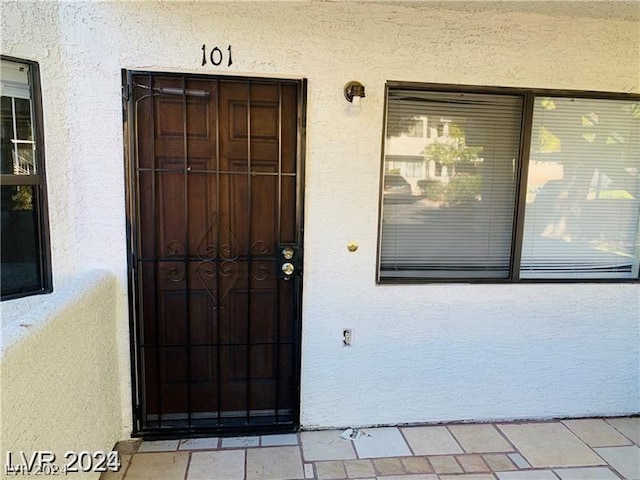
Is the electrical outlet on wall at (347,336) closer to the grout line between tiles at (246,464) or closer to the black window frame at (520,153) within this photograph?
the black window frame at (520,153)

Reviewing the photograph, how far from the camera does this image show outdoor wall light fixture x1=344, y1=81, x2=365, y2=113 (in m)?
2.33

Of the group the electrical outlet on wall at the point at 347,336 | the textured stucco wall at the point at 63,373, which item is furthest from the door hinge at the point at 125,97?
the electrical outlet on wall at the point at 347,336

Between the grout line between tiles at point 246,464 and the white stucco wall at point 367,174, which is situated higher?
the white stucco wall at point 367,174

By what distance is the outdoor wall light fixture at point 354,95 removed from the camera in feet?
7.64

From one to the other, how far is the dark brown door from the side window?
0.43 metres

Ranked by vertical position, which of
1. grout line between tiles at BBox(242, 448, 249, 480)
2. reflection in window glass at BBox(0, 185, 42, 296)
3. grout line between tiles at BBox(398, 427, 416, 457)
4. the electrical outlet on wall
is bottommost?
grout line between tiles at BBox(242, 448, 249, 480)

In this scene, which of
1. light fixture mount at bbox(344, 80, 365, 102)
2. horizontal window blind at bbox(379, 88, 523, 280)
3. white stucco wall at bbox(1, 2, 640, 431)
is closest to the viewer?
white stucco wall at bbox(1, 2, 640, 431)

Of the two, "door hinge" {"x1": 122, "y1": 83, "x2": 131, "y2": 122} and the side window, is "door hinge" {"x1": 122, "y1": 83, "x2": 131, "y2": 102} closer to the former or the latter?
"door hinge" {"x1": 122, "y1": 83, "x2": 131, "y2": 122}

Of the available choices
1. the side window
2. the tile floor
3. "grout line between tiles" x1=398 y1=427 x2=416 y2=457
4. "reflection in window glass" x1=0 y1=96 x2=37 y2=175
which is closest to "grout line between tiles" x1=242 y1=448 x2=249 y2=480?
the tile floor

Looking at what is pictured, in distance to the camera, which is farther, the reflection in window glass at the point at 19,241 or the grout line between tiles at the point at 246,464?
the grout line between tiles at the point at 246,464

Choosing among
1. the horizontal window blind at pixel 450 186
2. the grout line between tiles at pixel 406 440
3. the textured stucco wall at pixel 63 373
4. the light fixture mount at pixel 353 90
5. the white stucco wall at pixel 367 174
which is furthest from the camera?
the horizontal window blind at pixel 450 186

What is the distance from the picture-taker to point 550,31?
249 cm

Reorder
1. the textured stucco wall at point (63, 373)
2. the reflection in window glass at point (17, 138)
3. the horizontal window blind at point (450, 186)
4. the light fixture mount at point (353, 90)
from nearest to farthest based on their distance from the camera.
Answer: the textured stucco wall at point (63, 373) → the reflection in window glass at point (17, 138) → the light fixture mount at point (353, 90) → the horizontal window blind at point (450, 186)

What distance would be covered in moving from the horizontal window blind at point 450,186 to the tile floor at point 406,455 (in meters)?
1.01
